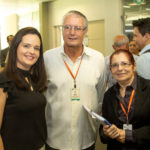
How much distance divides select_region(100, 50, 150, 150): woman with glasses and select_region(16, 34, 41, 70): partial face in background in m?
0.73

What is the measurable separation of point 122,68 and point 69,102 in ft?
2.03

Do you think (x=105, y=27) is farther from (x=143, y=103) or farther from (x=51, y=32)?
(x=143, y=103)

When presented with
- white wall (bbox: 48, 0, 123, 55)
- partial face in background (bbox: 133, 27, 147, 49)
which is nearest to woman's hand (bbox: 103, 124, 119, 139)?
partial face in background (bbox: 133, 27, 147, 49)

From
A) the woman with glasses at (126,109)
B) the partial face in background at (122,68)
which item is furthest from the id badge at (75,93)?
the partial face in background at (122,68)

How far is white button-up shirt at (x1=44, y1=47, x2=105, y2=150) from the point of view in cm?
200

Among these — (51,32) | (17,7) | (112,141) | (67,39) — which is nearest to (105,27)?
(51,32)

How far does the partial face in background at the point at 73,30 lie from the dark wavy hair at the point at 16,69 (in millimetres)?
339

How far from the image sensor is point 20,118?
5.27 feet

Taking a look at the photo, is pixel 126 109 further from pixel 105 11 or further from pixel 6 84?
pixel 105 11

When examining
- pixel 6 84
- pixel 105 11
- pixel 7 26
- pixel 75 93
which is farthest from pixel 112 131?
pixel 7 26

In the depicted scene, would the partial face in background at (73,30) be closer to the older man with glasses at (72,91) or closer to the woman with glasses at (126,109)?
the older man with glasses at (72,91)

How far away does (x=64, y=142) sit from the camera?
6.56 feet

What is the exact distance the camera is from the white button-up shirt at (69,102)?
1998 mm

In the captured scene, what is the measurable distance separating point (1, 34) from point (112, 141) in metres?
6.37
